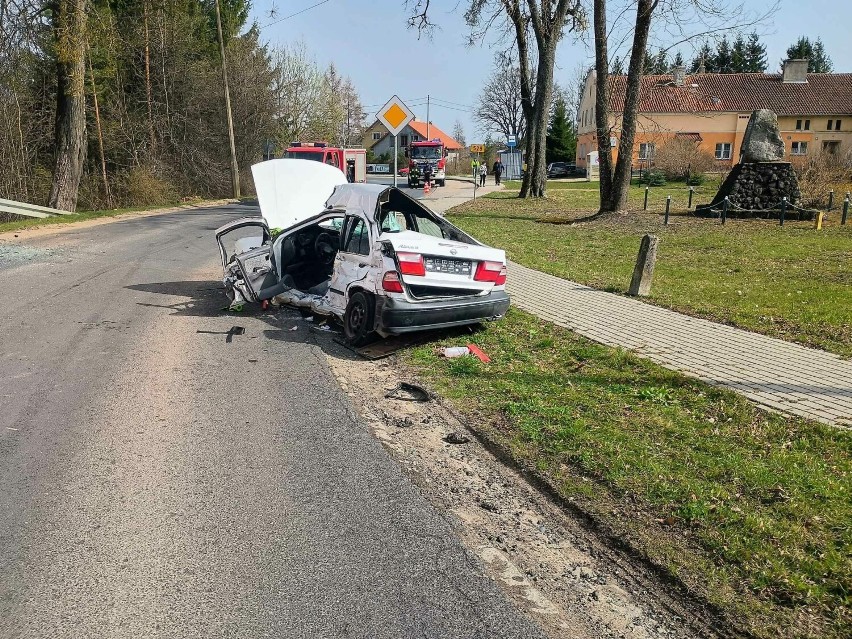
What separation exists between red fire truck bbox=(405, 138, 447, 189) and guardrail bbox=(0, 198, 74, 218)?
2601 centimetres

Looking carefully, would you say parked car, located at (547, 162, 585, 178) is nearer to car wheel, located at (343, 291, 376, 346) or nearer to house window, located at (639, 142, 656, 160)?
house window, located at (639, 142, 656, 160)

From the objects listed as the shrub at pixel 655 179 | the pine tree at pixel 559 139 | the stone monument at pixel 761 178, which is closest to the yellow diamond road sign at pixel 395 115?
the stone monument at pixel 761 178

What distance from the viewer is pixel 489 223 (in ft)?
74.6

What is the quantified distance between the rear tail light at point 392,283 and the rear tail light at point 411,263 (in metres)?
0.09

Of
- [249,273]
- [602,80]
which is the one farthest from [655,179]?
[249,273]

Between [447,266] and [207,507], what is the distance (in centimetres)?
420

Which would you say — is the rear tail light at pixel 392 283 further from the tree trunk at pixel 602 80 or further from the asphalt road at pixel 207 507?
the tree trunk at pixel 602 80

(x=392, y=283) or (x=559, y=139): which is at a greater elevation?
(x=559, y=139)

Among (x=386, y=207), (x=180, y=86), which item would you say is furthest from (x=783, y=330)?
(x=180, y=86)

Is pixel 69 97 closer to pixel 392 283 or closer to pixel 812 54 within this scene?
pixel 392 283

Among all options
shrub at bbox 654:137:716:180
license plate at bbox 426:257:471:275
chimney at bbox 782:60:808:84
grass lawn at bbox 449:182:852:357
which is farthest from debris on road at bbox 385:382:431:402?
chimney at bbox 782:60:808:84

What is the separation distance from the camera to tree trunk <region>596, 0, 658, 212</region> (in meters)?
20.0

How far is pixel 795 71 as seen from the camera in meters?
63.2

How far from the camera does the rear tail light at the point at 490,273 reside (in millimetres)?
8078
